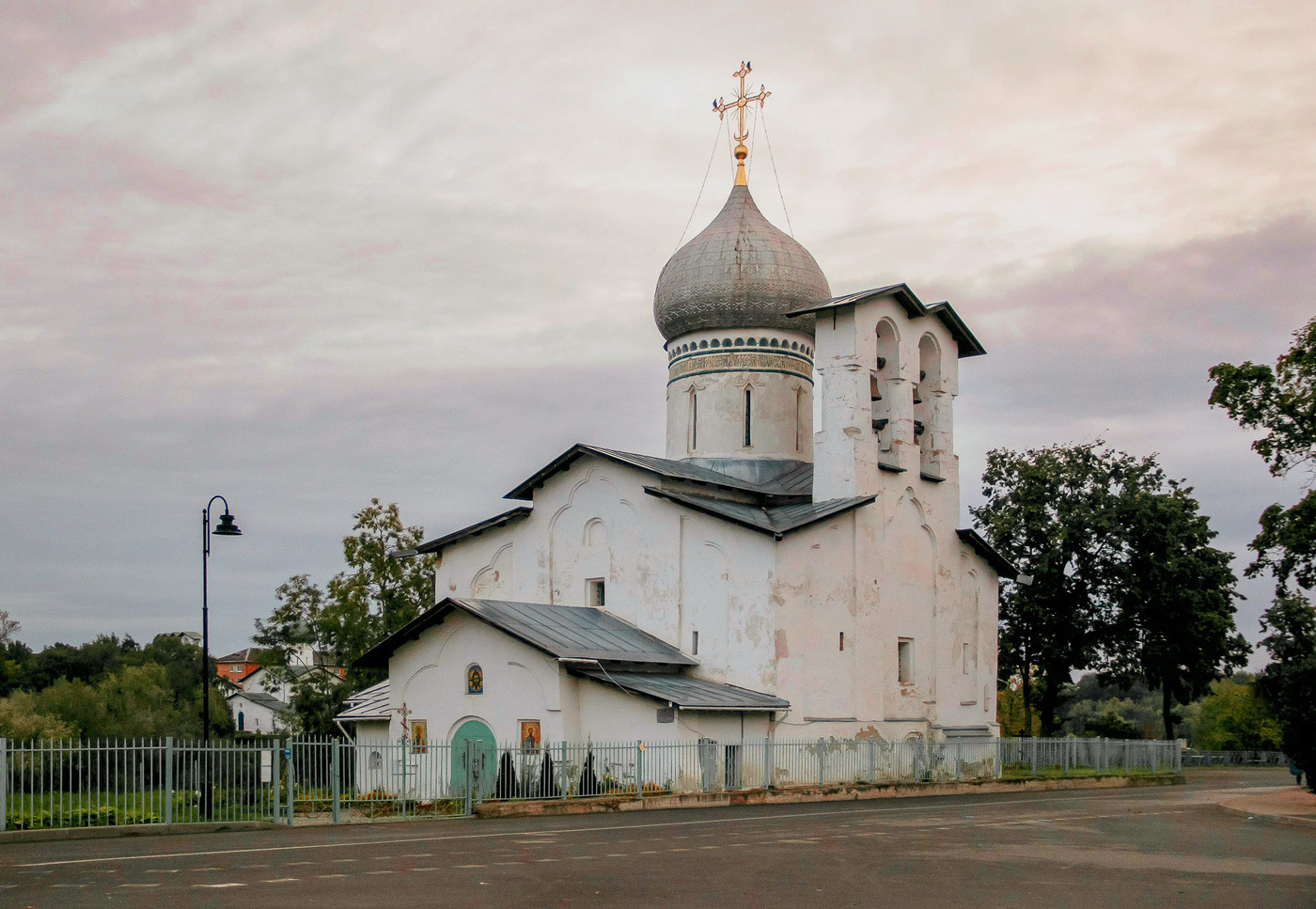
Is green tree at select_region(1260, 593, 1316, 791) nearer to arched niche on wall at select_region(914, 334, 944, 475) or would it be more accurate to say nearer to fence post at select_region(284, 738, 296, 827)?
arched niche on wall at select_region(914, 334, 944, 475)

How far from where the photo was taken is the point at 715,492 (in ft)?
94.0

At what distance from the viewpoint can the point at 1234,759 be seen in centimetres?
5572

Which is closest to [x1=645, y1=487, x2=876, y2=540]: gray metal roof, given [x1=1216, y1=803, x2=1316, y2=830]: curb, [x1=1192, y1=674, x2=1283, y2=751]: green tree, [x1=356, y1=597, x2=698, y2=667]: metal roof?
[x1=356, y1=597, x2=698, y2=667]: metal roof

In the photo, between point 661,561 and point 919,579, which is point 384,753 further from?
point 919,579

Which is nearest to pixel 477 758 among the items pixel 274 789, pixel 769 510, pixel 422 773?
pixel 422 773

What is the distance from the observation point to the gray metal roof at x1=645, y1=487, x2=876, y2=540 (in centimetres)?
A: 2588

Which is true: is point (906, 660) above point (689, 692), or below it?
above

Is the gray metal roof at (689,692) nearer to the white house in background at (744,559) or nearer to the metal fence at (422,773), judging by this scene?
the white house in background at (744,559)

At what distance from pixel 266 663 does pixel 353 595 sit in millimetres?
7280

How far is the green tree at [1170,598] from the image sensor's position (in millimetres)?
38438

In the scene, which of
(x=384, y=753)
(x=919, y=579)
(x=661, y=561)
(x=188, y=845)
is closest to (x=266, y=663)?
(x=384, y=753)

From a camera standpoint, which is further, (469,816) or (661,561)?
(661,561)

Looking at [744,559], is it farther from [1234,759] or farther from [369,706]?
[1234,759]

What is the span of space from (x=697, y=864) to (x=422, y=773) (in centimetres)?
1216
